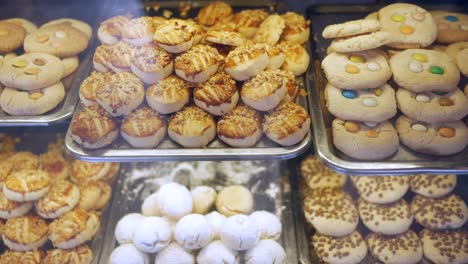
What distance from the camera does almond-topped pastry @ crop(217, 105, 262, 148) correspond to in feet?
7.14

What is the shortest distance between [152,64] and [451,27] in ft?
5.47

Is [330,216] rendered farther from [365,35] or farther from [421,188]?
[365,35]

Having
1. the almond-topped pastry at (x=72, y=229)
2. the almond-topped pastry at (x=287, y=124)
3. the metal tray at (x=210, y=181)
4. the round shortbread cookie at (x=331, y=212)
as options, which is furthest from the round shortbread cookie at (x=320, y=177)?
the almond-topped pastry at (x=72, y=229)

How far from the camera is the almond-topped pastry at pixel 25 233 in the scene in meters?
2.62

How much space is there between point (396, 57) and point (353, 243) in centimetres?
108

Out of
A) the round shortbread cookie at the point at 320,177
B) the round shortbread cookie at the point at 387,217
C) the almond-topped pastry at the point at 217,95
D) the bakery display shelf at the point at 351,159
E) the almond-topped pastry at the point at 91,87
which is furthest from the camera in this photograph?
the round shortbread cookie at the point at 320,177

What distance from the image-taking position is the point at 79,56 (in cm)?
267

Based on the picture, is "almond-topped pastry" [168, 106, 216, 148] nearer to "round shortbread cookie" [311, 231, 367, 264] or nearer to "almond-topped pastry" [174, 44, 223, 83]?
"almond-topped pastry" [174, 44, 223, 83]

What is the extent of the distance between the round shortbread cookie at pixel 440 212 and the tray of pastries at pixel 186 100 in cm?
101

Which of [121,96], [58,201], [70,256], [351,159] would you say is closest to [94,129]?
[121,96]

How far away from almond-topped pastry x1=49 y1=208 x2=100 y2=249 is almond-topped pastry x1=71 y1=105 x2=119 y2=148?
26.0 inches

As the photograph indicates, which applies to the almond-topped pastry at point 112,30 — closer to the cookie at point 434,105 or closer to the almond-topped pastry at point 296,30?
the almond-topped pastry at point 296,30

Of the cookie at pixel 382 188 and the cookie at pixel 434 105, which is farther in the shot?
the cookie at pixel 382 188

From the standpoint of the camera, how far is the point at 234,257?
245cm
